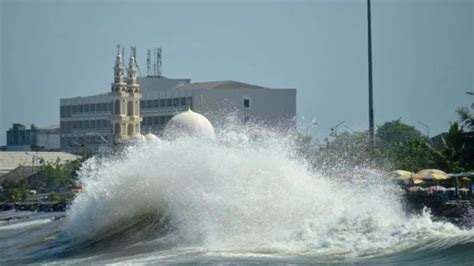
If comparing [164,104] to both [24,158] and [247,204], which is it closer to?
[24,158]

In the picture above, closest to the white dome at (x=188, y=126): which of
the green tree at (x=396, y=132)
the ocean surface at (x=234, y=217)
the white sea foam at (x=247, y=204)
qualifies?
the green tree at (x=396, y=132)

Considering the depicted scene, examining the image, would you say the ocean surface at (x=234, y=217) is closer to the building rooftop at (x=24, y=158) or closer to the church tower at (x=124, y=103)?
the church tower at (x=124, y=103)

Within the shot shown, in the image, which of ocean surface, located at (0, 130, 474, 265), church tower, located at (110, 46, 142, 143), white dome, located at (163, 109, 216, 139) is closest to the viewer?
ocean surface, located at (0, 130, 474, 265)

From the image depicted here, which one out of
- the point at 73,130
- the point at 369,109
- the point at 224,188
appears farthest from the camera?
the point at 73,130

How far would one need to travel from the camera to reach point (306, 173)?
115 feet

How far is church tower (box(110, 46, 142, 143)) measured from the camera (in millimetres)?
118500

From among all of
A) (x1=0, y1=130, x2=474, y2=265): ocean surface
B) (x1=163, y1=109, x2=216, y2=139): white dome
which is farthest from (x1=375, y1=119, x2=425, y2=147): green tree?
(x1=0, y1=130, x2=474, y2=265): ocean surface

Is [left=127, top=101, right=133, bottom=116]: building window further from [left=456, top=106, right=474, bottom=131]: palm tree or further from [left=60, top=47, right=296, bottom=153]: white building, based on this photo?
[left=456, top=106, right=474, bottom=131]: palm tree

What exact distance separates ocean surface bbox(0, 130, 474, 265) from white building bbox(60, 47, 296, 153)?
3163 inches

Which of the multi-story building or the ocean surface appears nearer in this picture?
the ocean surface

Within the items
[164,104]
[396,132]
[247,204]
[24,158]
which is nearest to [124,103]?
[164,104]

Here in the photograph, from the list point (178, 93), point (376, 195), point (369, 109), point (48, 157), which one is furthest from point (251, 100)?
point (376, 195)

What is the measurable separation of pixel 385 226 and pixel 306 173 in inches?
224

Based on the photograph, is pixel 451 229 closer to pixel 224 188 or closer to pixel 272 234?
Answer: pixel 272 234
